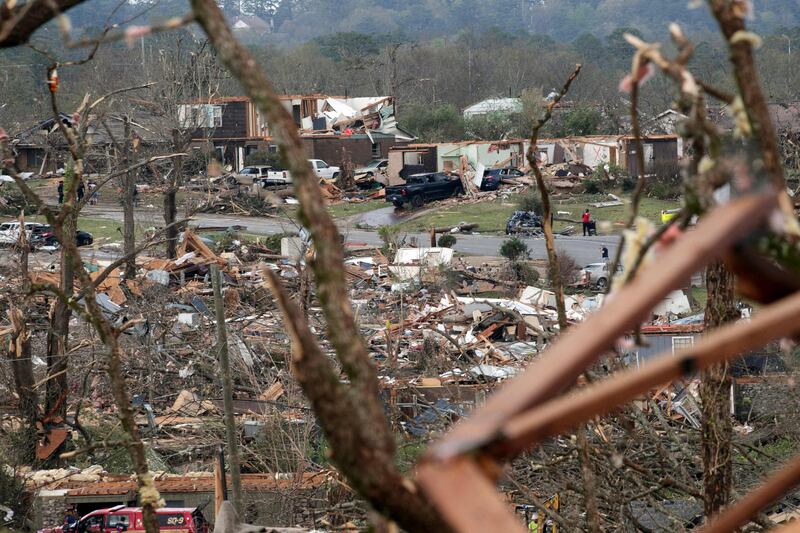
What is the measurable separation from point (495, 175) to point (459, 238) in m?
10.8

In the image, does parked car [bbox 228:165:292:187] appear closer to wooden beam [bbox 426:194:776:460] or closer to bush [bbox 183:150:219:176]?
bush [bbox 183:150:219:176]

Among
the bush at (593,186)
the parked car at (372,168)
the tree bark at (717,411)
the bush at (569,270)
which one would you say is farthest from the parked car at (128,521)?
the parked car at (372,168)

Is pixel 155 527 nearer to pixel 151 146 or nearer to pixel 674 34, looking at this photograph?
pixel 674 34

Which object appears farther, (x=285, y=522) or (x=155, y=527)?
(x=285, y=522)

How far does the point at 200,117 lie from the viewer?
29906mm

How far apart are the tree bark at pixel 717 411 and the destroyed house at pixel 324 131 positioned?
39.7 m

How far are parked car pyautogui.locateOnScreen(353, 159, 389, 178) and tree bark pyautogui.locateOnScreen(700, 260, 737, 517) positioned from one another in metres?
40.0

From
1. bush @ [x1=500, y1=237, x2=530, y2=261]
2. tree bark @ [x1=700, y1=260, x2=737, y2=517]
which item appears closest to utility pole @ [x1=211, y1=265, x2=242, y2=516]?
tree bark @ [x1=700, y1=260, x2=737, y2=517]

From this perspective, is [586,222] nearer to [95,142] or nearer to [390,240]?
[390,240]

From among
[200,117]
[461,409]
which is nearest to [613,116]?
[200,117]

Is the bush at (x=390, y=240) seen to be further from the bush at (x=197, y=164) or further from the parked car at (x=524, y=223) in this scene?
the bush at (x=197, y=164)

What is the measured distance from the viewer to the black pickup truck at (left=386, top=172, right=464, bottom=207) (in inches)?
1487

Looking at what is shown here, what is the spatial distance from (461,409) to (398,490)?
962 centimetres

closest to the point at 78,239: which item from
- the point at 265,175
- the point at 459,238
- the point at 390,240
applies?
the point at 390,240
